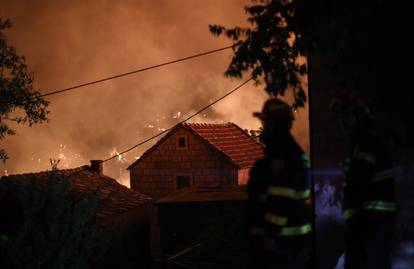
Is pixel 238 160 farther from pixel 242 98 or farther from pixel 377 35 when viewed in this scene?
pixel 242 98

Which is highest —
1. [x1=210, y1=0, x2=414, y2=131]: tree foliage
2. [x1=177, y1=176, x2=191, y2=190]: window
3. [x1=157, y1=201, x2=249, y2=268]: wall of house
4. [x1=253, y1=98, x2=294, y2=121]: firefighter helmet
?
[x1=210, y1=0, x2=414, y2=131]: tree foliage

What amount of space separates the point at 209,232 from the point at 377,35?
10.8 m

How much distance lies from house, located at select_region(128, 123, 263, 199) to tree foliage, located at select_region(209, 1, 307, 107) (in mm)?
23633

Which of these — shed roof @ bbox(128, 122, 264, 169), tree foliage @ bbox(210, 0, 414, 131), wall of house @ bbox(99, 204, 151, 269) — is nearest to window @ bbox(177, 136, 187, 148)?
shed roof @ bbox(128, 122, 264, 169)

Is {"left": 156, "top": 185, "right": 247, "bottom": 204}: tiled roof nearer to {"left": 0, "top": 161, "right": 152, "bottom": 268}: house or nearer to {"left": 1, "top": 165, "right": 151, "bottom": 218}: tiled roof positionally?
{"left": 0, "top": 161, "right": 152, "bottom": 268}: house

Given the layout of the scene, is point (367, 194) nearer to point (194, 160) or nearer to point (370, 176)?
point (370, 176)

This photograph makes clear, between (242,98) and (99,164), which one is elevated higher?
(242,98)

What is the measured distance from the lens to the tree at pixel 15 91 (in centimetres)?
1892

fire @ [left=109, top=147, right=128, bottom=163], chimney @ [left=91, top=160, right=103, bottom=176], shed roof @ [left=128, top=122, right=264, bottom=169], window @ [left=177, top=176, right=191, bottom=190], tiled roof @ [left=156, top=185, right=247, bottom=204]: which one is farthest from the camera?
fire @ [left=109, top=147, right=128, bottom=163]

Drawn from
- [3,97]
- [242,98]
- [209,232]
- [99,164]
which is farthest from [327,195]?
[242,98]

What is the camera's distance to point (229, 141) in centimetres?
3212

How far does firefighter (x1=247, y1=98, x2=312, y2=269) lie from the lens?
4.32 metres

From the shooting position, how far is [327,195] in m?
6.71

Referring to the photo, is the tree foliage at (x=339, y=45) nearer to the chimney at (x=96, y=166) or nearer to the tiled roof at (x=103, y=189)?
the tiled roof at (x=103, y=189)
